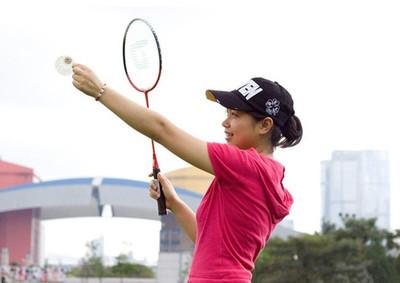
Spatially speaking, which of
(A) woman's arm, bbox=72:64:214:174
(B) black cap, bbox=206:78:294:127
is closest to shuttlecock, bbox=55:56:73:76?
(A) woman's arm, bbox=72:64:214:174

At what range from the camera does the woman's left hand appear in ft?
13.0

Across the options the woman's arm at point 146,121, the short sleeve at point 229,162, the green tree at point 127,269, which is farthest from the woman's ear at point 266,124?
the green tree at point 127,269

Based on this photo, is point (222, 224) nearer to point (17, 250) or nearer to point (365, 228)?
point (365, 228)

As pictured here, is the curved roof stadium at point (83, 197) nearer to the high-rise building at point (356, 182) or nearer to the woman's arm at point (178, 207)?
the high-rise building at point (356, 182)

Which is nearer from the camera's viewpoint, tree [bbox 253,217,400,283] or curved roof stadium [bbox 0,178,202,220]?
tree [bbox 253,217,400,283]

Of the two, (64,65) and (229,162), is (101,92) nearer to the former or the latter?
(64,65)

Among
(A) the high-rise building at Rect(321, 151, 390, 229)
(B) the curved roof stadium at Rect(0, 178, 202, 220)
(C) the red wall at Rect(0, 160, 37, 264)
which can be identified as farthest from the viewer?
(A) the high-rise building at Rect(321, 151, 390, 229)

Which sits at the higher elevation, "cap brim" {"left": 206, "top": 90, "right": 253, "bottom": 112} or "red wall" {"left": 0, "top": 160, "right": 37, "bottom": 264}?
"red wall" {"left": 0, "top": 160, "right": 37, "bottom": 264}

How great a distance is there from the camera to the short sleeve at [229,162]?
4105mm

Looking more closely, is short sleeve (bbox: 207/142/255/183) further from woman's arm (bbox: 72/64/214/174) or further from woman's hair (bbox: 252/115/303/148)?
woman's hair (bbox: 252/115/303/148)

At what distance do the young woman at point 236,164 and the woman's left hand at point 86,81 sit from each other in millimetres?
20

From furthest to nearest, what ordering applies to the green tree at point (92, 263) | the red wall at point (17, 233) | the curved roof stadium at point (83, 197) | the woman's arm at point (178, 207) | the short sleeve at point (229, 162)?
the red wall at point (17, 233) < the curved roof stadium at point (83, 197) < the green tree at point (92, 263) < the woman's arm at point (178, 207) < the short sleeve at point (229, 162)

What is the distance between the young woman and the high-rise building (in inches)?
3839

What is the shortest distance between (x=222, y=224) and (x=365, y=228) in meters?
37.2
